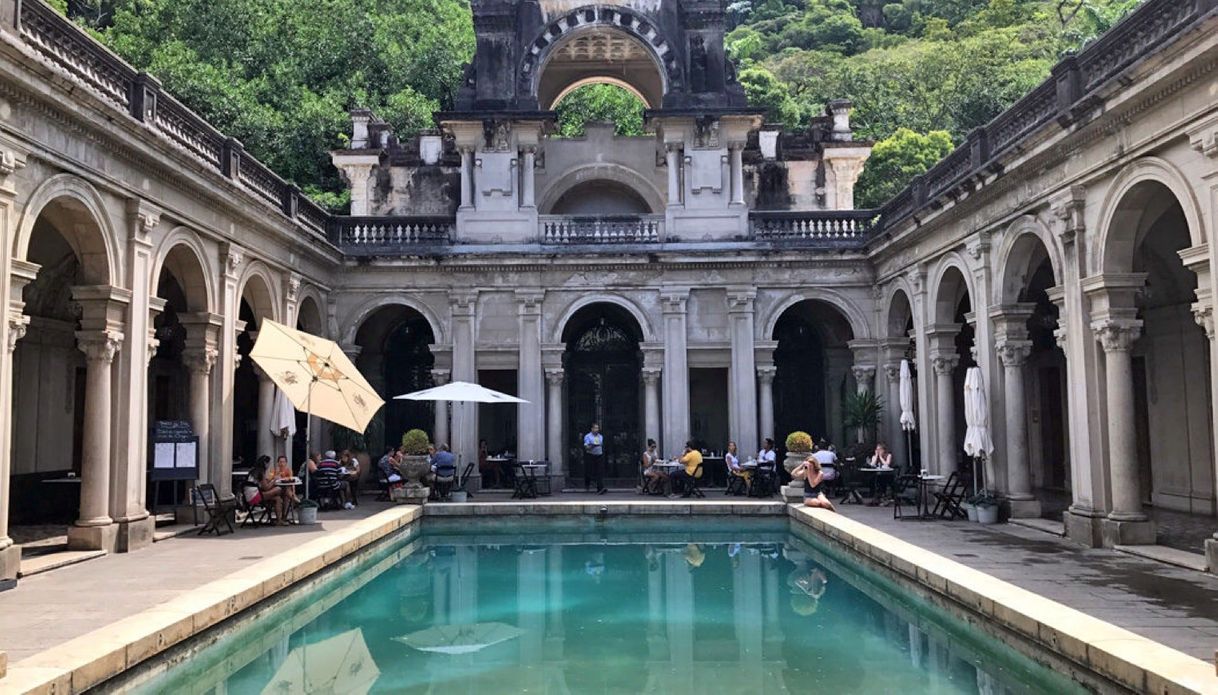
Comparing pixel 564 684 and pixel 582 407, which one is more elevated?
pixel 582 407

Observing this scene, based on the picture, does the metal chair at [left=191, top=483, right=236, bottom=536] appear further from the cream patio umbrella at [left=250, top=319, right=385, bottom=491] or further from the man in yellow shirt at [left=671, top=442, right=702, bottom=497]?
the man in yellow shirt at [left=671, top=442, right=702, bottom=497]

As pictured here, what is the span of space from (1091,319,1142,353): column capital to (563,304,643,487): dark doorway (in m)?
12.7

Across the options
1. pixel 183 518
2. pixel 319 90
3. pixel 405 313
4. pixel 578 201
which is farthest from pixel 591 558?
pixel 319 90

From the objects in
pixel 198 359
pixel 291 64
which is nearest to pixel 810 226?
pixel 198 359

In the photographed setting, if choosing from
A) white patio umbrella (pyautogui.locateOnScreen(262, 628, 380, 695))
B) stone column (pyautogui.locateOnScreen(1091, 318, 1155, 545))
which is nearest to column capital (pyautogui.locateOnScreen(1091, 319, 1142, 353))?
stone column (pyautogui.locateOnScreen(1091, 318, 1155, 545))

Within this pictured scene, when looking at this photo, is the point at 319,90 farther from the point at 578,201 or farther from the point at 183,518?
the point at 183,518

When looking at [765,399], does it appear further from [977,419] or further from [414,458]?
[414,458]

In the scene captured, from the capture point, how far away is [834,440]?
74.9 feet

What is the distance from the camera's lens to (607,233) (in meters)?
21.5

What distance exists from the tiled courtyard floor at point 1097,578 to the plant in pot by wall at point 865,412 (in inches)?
237

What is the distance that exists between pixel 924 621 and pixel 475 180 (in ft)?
51.2

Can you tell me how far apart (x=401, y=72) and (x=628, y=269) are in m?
23.0

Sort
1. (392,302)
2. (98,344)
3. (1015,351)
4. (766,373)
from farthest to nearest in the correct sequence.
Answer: (392,302)
(766,373)
(1015,351)
(98,344)

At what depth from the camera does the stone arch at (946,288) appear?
16672 mm
